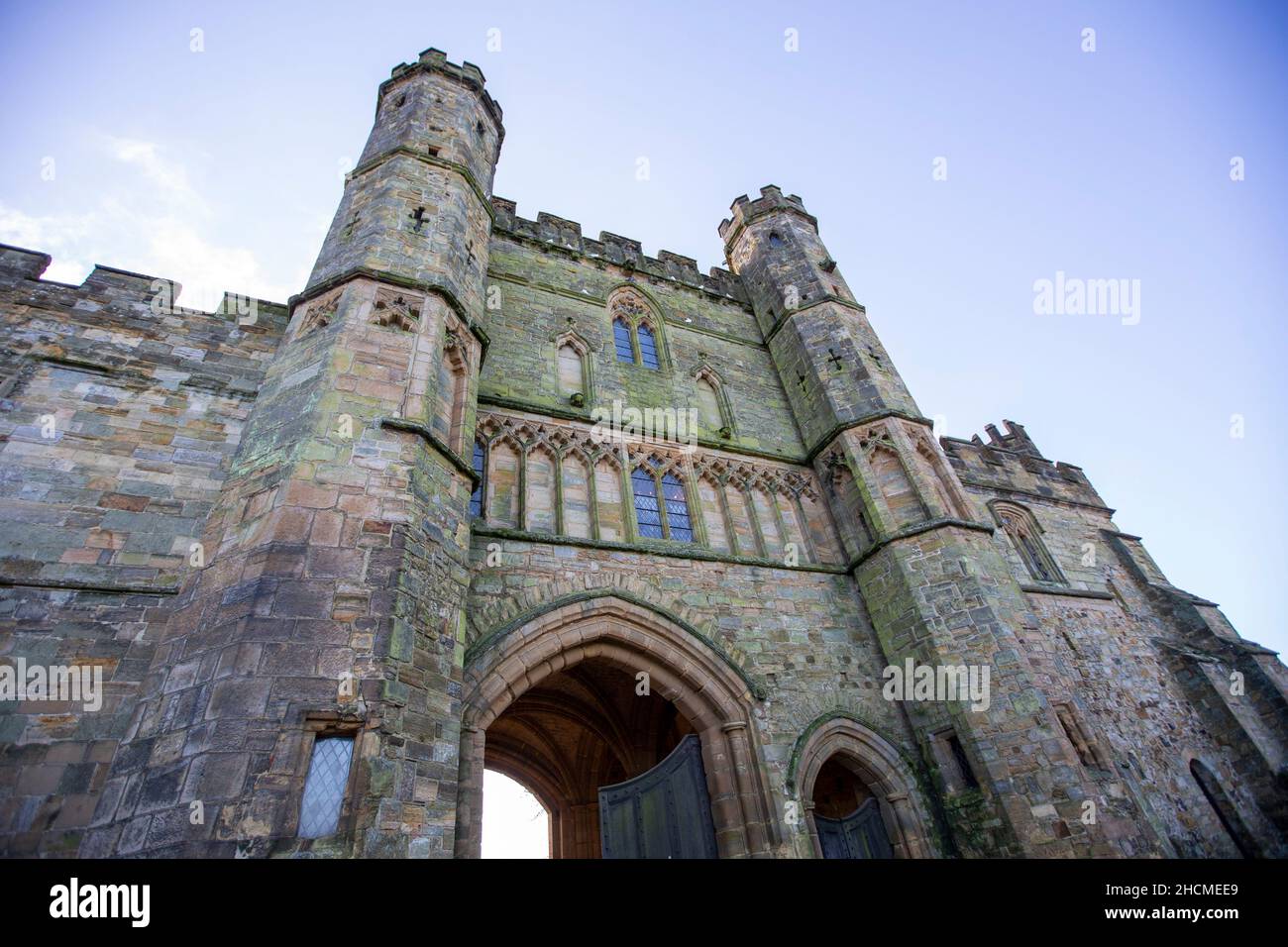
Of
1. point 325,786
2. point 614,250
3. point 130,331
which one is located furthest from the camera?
point 614,250

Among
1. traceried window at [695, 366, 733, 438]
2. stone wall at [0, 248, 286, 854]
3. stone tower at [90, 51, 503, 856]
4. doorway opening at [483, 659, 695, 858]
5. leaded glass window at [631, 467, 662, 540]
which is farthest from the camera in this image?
traceried window at [695, 366, 733, 438]

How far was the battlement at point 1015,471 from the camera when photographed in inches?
576

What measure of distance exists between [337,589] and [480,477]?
9.69ft

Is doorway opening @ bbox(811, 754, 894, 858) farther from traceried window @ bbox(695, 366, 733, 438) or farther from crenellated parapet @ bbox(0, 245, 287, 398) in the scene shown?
crenellated parapet @ bbox(0, 245, 287, 398)

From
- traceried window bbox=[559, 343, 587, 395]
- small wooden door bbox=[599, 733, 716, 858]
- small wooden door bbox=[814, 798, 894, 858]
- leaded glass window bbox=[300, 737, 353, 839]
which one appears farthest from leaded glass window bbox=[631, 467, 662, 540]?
leaded glass window bbox=[300, 737, 353, 839]

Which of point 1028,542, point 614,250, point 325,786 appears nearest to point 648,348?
point 614,250

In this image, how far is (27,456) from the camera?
635 centimetres

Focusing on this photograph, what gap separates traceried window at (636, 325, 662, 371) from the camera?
11.8 metres

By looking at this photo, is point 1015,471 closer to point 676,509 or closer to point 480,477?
point 676,509

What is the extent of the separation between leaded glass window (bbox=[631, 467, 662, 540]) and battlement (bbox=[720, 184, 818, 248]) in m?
8.95

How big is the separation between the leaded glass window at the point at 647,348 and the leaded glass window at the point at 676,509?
2.88 m

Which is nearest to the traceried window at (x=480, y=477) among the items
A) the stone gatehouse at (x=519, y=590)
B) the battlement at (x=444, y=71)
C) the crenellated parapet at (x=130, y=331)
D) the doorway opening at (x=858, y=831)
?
the stone gatehouse at (x=519, y=590)

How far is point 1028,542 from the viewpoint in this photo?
45.9 ft
